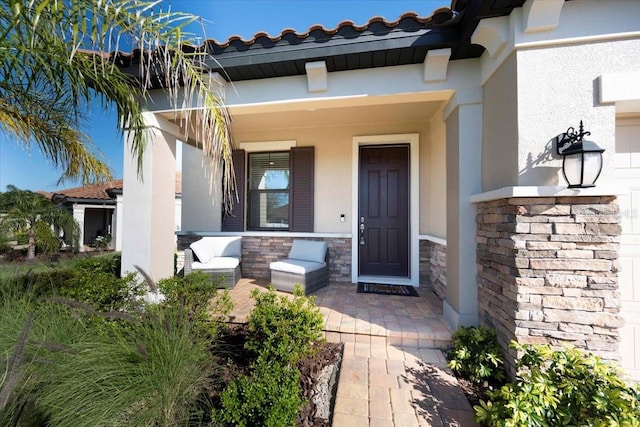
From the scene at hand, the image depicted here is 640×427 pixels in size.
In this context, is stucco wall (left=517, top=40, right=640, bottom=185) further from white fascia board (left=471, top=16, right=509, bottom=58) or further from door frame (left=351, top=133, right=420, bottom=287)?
door frame (left=351, top=133, right=420, bottom=287)

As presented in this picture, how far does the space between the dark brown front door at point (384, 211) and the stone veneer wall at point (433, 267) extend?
0.31 m

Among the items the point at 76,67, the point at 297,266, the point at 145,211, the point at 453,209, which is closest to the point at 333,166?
the point at 297,266

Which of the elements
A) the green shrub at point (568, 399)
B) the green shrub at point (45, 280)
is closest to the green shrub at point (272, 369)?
the green shrub at point (568, 399)

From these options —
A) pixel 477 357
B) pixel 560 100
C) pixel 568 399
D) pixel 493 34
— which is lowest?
pixel 477 357

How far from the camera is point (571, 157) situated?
1.91 metres

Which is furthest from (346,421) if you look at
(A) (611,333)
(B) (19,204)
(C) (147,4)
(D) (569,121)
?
(B) (19,204)

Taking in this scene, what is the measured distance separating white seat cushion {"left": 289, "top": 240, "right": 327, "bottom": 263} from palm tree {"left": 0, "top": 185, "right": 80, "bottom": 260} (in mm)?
9453

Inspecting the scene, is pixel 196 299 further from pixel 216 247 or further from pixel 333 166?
pixel 333 166

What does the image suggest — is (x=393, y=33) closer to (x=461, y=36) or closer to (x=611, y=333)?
(x=461, y=36)

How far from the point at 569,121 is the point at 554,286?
1375mm

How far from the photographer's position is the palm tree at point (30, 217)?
26.6ft

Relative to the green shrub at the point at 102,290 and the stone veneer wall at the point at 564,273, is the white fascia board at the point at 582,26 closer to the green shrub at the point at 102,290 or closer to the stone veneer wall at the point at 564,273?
→ the stone veneer wall at the point at 564,273

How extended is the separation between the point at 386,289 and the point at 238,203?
11.4 ft

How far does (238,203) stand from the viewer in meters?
5.31
